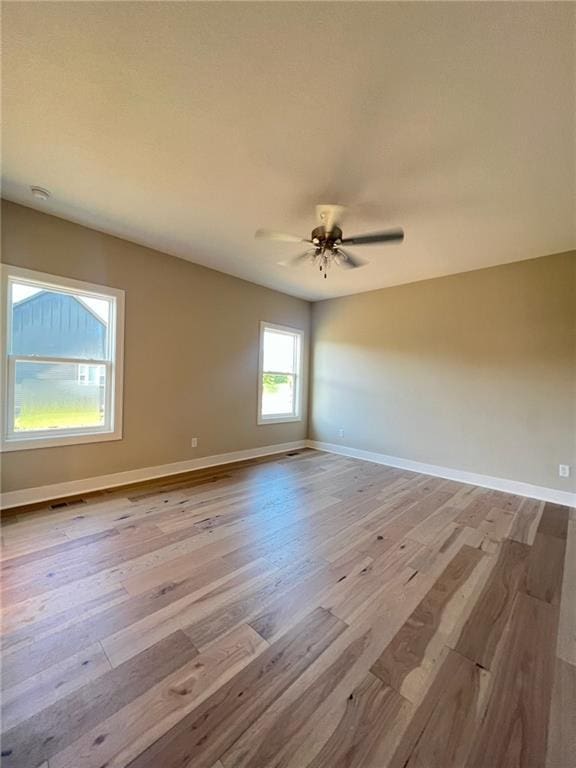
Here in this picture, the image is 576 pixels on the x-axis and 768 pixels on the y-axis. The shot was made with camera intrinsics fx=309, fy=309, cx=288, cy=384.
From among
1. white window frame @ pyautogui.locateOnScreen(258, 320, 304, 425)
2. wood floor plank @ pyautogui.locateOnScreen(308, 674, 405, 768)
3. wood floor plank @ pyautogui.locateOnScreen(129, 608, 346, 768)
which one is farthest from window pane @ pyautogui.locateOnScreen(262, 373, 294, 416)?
wood floor plank @ pyautogui.locateOnScreen(308, 674, 405, 768)

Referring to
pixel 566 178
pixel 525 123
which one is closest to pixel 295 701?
pixel 525 123

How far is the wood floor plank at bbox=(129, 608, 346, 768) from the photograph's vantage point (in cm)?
102

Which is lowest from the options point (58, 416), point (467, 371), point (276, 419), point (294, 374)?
point (276, 419)

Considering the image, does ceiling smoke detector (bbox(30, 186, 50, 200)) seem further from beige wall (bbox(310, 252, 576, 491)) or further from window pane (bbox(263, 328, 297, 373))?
beige wall (bbox(310, 252, 576, 491))

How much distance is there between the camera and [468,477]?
13.0 feet

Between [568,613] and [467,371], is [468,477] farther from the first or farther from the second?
[568,613]

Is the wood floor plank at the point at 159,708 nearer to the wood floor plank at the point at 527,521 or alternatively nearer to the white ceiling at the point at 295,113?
the wood floor plank at the point at 527,521

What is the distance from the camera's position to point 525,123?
5.68ft

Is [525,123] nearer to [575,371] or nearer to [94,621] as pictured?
[575,371]

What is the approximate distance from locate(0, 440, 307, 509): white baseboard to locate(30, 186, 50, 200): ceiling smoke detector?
2.60 metres

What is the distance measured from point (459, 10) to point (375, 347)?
12.5 ft

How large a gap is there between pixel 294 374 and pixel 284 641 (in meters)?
4.39

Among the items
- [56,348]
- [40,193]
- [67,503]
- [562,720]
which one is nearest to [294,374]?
[56,348]

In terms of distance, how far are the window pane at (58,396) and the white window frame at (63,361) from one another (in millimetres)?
49
